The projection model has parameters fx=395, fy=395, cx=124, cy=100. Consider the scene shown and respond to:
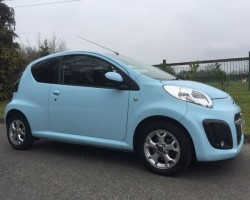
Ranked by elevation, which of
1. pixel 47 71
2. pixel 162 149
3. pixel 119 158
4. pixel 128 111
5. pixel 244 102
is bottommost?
pixel 119 158

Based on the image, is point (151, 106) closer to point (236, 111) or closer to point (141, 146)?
point (141, 146)

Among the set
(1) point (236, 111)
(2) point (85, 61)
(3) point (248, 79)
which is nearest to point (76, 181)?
(2) point (85, 61)

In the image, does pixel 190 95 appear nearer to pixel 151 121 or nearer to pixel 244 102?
pixel 151 121

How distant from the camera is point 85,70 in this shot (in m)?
5.77

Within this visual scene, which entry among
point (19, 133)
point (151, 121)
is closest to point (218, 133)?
point (151, 121)

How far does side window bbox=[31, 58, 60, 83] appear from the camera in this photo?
20.2ft

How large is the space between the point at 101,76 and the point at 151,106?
0.97m

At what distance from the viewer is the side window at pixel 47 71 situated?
6.15 meters

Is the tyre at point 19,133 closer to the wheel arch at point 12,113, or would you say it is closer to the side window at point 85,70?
the wheel arch at point 12,113

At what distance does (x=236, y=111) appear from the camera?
5.15 metres

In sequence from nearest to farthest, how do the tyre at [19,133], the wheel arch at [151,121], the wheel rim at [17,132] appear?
the wheel arch at [151,121], the tyre at [19,133], the wheel rim at [17,132]

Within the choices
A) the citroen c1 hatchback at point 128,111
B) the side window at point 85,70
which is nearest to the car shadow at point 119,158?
the citroen c1 hatchback at point 128,111

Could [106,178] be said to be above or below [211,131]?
below

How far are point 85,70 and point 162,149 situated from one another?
170cm
